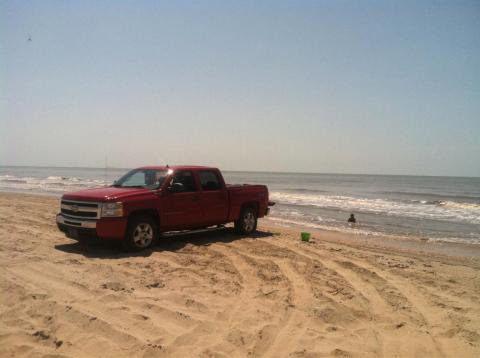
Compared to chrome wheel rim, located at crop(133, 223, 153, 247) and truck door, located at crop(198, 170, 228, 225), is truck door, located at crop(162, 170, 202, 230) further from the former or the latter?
chrome wheel rim, located at crop(133, 223, 153, 247)

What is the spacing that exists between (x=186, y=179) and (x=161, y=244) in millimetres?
1569

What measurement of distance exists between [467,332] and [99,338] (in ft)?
13.1

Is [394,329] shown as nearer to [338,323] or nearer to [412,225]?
[338,323]

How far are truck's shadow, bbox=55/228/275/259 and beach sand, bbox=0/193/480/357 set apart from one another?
49 millimetres

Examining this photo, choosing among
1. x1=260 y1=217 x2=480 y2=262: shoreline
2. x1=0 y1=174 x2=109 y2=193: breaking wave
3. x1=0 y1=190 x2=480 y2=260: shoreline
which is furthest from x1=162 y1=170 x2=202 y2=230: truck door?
x1=0 y1=174 x2=109 y2=193: breaking wave

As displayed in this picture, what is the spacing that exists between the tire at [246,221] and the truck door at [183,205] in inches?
59.8

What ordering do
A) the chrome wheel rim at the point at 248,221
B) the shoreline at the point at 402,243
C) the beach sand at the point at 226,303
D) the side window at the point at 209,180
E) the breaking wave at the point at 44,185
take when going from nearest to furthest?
1. the beach sand at the point at 226,303
2. the side window at the point at 209,180
3. the chrome wheel rim at the point at 248,221
4. the shoreline at the point at 402,243
5. the breaking wave at the point at 44,185

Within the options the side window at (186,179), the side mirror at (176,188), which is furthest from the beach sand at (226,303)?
the side window at (186,179)

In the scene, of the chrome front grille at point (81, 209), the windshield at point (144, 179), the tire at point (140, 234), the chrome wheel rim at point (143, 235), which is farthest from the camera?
the windshield at point (144, 179)

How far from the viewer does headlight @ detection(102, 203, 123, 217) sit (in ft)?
25.9

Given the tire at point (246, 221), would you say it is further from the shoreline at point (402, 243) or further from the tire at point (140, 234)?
the tire at point (140, 234)

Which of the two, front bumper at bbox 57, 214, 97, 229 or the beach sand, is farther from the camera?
front bumper at bbox 57, 214, 97, 229

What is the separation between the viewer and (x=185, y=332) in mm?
4281

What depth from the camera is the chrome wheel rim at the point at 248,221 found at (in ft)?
35.8
